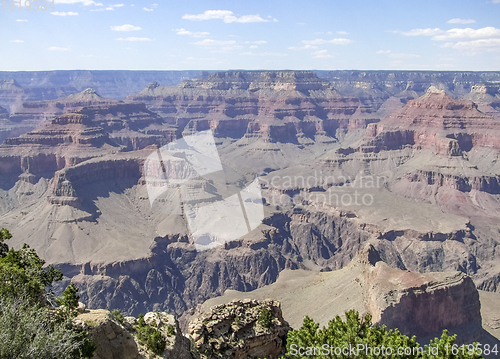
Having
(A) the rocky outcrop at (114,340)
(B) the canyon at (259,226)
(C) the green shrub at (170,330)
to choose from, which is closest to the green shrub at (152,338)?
(A) the rocky outcrop at (114,340)

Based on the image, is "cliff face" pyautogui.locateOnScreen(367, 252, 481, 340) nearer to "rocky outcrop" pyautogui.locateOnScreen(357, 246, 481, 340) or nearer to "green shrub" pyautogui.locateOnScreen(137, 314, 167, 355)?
"rocky outcrop" pyautogui.locateOnScreen(357, 246, 481, 340)

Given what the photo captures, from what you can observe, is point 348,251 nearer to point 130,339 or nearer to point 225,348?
point 225,348

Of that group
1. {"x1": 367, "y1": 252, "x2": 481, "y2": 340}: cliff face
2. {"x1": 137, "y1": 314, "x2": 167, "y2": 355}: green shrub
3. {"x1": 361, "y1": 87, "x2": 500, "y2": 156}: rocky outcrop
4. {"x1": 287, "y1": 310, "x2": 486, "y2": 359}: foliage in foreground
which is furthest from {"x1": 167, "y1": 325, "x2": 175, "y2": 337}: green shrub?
{"x1": 361, "y1": 87, "x2": 500, "y2": 156}: rocky outcrop

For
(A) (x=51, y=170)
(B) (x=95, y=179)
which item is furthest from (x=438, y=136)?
(A) (x=51, y=170)

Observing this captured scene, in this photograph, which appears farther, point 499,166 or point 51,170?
point 499,166

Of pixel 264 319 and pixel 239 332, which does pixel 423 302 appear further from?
pixel 239 332
